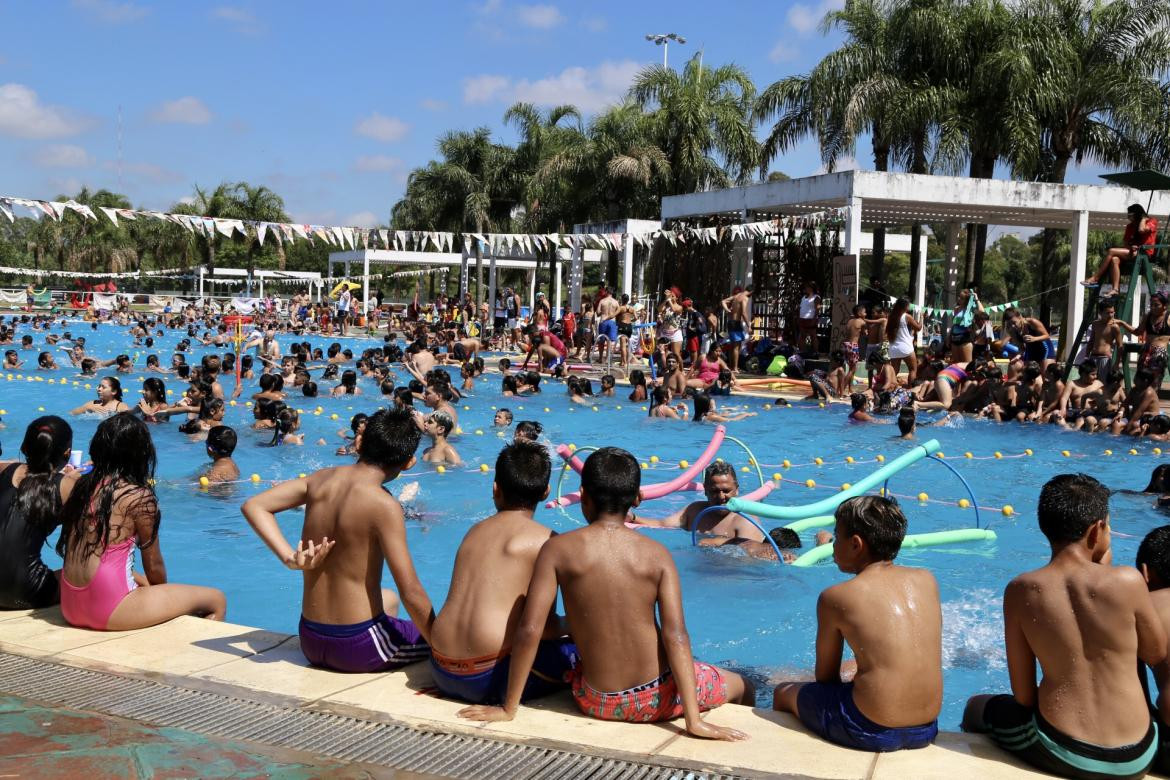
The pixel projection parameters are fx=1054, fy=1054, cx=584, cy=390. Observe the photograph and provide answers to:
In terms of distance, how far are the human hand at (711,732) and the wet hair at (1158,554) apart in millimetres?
1695

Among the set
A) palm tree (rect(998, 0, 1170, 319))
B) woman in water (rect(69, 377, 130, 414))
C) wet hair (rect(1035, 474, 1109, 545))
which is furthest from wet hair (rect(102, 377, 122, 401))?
palm tree (rect(998, 0, 1170, 319))

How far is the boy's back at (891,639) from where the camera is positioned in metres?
3.85

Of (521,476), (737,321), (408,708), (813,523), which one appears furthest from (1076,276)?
(408,708)

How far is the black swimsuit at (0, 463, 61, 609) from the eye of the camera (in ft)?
17.3

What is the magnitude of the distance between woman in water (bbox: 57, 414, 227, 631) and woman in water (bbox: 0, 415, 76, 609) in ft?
0.62

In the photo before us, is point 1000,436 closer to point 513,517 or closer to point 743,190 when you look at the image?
point 743,190

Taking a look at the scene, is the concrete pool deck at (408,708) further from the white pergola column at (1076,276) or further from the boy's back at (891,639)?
the white pergola column at (1076,276)

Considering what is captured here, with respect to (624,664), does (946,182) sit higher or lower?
higher

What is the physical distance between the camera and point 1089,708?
3.68 metres

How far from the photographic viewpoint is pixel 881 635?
3844mm

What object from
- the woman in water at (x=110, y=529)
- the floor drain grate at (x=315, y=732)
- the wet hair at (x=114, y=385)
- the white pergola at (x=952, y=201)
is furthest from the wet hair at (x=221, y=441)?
the white pergola at (x=952, y=201)

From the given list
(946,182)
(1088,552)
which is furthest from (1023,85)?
(1088,552)

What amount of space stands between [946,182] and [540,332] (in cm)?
911

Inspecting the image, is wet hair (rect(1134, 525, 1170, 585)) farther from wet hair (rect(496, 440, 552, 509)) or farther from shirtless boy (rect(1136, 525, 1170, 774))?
wet hair (rect(496, 440, 552, 509))
